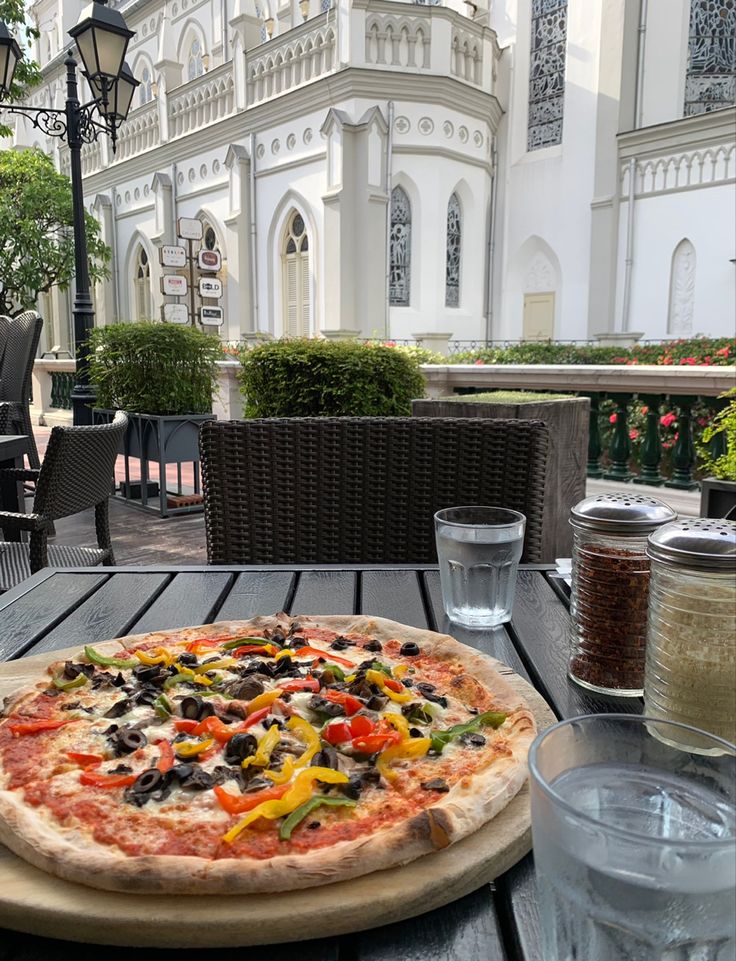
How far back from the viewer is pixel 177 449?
21.5 feet

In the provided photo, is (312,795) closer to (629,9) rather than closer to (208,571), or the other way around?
(208,571)

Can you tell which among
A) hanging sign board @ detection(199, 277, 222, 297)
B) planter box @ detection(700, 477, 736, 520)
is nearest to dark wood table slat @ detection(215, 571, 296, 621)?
planter box @ detection(700, 477, 736, 520)

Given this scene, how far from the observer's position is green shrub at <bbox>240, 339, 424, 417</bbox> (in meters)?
4.80

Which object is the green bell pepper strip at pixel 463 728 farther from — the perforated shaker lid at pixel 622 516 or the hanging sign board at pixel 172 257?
the hanging sign board at pixel 172 257

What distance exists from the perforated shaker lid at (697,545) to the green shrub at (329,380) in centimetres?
391

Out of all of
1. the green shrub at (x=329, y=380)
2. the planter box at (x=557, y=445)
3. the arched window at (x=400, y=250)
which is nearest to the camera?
the planter box at (x=557, y=445)

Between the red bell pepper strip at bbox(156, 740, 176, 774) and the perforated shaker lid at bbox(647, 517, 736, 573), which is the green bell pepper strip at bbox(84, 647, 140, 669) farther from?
the perforated shaker lid at bbox(647, 517, 736, 573)

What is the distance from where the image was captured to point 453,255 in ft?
55.8

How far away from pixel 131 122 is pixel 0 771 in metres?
25.9

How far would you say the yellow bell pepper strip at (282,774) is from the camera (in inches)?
31.6

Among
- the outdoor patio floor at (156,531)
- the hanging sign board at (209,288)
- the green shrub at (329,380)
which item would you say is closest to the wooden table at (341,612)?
the green shrub at (329,380)

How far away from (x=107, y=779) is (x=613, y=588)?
689 mm

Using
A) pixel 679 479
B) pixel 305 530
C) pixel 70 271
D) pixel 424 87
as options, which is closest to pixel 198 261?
pixel 70 271

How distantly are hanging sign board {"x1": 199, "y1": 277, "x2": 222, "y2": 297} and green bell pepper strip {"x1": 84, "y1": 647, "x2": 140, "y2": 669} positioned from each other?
14.0 m
